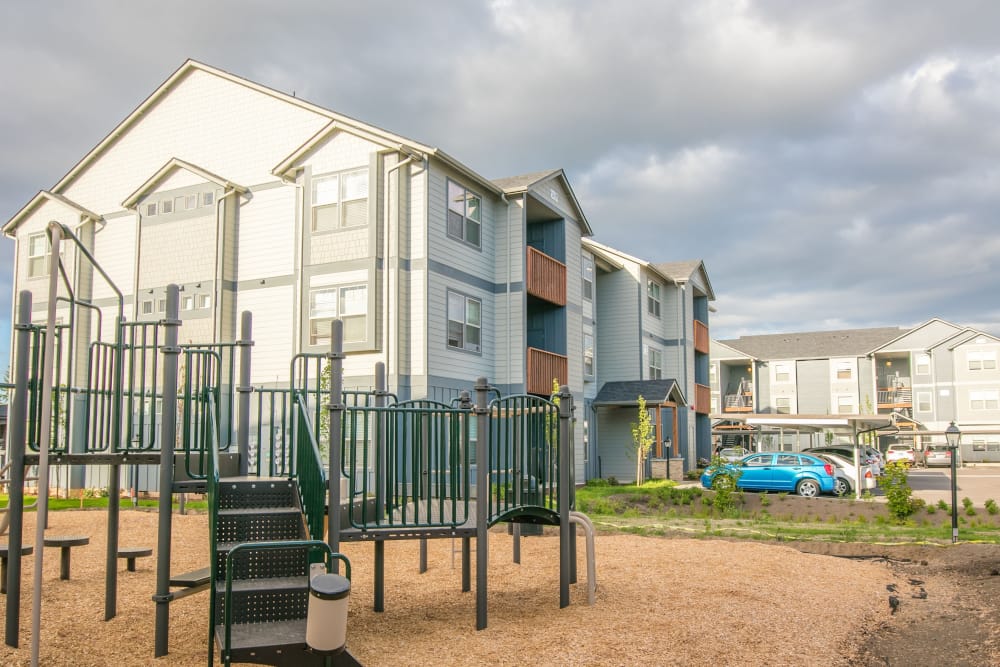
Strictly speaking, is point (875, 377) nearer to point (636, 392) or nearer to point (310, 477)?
point (636, 392)

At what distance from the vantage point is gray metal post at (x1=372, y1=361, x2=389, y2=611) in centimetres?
768

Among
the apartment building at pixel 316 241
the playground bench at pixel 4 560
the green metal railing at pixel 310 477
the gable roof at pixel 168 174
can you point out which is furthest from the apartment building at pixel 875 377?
the green metal railing at pixel 310 477

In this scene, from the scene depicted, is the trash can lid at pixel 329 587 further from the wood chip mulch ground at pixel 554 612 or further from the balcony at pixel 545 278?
the balcony at pixel 545 278

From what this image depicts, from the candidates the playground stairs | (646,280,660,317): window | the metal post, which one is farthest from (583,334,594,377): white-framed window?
the metal post

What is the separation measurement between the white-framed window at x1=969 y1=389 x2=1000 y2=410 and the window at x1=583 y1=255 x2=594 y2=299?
3998 centimetres

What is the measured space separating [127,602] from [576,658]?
5.01 m

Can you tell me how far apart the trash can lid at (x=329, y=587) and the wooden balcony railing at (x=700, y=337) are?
122 ft

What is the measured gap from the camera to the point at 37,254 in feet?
86.3

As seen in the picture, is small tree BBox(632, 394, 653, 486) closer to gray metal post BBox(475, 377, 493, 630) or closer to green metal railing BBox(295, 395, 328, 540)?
gray metal post BBox(475, 377, 493, 630)

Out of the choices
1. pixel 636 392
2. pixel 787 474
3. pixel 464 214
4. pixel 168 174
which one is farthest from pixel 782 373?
pixel 168 174

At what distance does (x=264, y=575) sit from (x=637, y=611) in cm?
391

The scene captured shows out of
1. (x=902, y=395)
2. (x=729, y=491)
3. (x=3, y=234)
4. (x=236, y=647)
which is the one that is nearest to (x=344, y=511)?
(x=236, y=647)

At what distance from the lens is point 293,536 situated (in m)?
6.98

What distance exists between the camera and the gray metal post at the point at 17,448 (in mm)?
7066
